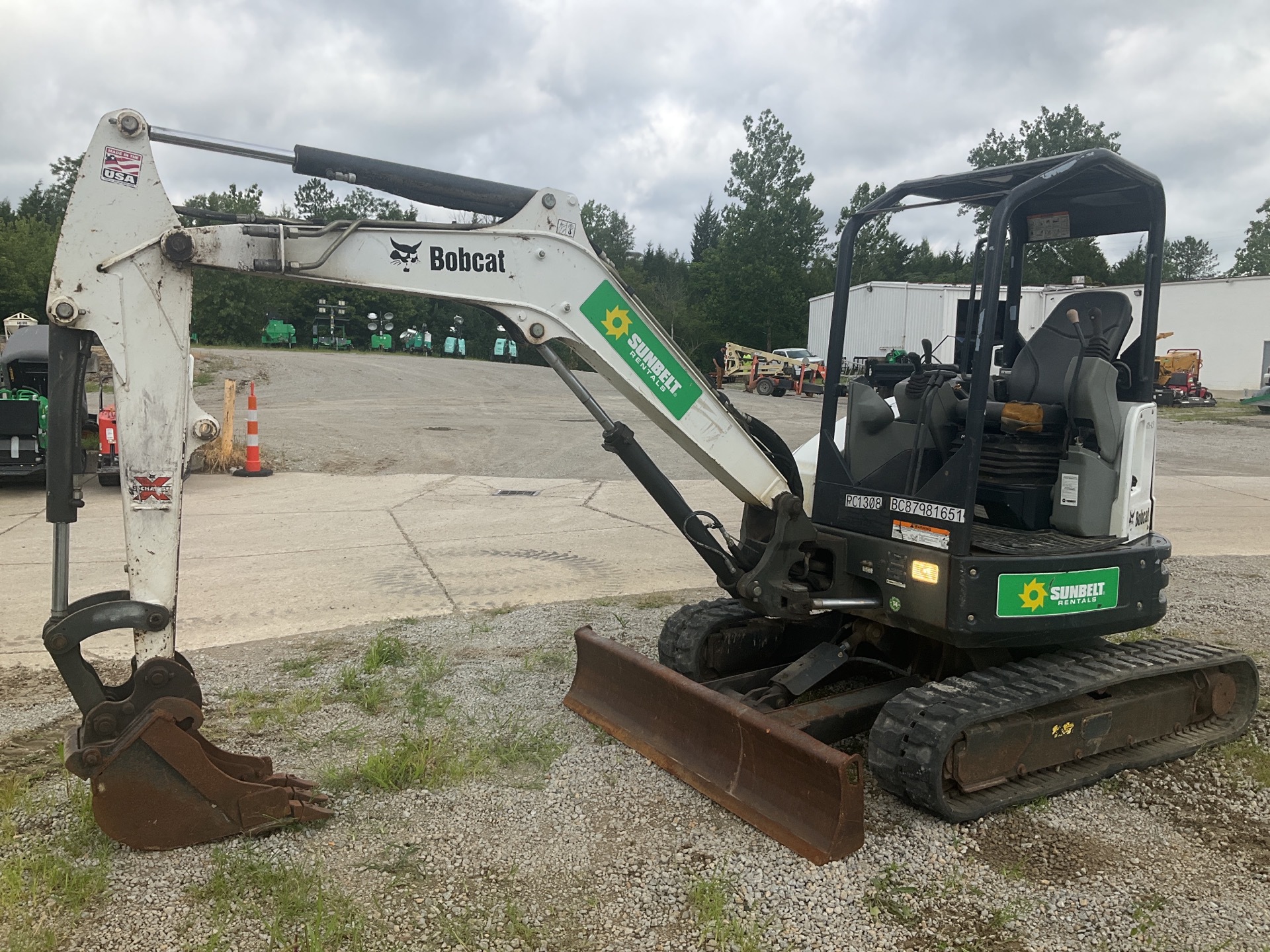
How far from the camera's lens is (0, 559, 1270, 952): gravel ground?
329 centimetres

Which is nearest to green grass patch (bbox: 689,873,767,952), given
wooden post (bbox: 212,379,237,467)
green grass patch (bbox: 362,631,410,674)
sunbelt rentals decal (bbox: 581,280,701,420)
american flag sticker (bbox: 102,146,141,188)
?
sunbelt rentals decal (bbox: 581,280,701,420)

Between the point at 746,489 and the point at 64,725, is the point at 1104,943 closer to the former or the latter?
the point at 746,489

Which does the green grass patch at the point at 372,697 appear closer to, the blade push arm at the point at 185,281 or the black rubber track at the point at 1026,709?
the blade push arm at the point at 185,281

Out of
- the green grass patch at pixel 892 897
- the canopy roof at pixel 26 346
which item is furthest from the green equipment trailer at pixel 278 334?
the green grass patch at pixel 892 897

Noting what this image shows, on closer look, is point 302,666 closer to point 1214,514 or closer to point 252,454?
point 252,454

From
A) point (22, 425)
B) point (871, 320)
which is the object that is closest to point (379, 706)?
point (871, 320)

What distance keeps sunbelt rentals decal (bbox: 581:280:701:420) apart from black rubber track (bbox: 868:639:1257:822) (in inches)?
64.7

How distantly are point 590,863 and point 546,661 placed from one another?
2.45m

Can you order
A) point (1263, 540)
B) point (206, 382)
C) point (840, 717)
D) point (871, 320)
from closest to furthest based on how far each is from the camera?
point (840, 717), point (871, 320), point (1263, 540), point (206, 382)

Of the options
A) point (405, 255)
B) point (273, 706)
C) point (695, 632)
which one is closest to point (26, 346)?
point (273, 706)

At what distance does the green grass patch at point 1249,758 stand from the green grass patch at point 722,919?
283 cm

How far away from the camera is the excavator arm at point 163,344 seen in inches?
139

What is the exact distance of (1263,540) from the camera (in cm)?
1089

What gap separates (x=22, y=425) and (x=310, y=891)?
34.5 ft
